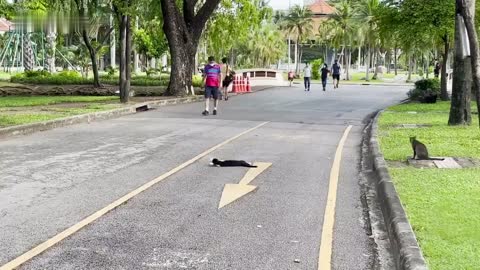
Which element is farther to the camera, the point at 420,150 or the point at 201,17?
the point at 201,17

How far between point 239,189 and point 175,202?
115 cm

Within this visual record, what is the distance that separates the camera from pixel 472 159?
35.1ft

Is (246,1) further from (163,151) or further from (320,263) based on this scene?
(320,263)

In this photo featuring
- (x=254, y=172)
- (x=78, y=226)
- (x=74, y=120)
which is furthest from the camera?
(x=74, y=120)

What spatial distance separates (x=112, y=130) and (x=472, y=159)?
841 cm

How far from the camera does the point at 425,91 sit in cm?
2600

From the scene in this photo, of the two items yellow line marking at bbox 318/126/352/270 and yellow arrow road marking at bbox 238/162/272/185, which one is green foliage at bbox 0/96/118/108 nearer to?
yellow arrow road marking at bbox 238/162/272/185

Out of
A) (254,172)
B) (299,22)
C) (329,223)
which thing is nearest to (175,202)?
(329,223)

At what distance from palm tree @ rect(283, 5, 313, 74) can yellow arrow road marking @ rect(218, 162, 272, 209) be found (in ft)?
221

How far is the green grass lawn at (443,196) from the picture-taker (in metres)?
5.41

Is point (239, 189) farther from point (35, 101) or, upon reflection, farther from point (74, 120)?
point (35, 101)

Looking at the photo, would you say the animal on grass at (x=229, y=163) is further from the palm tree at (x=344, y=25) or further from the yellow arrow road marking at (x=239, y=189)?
the palm tree at (x=344, y=25)

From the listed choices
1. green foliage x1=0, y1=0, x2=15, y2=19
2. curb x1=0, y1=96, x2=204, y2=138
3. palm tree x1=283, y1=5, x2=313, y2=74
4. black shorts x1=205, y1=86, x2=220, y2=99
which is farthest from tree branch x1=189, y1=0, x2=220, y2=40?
palm tree x1=283, y1=5, x2=313, y2=74

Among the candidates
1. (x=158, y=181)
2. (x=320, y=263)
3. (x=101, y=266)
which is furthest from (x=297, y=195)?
(x=101, y=266)
